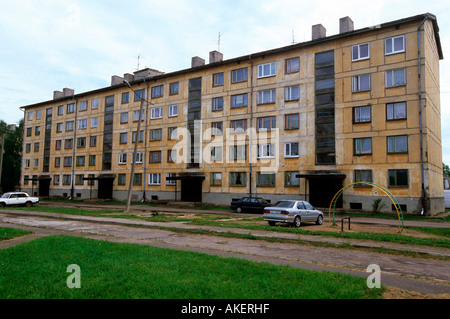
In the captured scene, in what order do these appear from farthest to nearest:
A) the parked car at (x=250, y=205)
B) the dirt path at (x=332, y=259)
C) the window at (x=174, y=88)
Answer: the window at (x=174, y=88), the parked car at (x=250, y=205), the dirt path at (x=332, y=259)

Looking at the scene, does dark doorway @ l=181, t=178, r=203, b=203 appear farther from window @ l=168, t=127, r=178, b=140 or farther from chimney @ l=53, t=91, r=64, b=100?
chimney @ l=53, t=91, r=64, b=100

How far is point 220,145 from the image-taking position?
37562 millimetres

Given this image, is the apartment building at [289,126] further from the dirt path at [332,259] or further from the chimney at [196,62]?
the dirt path at [332,259]

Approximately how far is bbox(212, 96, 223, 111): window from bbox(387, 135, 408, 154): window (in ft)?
56.6

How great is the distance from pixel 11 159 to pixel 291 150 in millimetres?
51953

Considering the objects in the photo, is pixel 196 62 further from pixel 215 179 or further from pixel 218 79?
pixel 215 179

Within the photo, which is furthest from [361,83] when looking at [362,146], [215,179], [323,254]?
[323,254]

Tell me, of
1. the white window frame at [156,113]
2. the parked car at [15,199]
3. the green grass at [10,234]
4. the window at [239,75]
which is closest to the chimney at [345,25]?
the window at [239,75]

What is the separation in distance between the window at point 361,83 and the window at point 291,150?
7.17m

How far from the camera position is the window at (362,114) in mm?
29616

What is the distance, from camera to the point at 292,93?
33750 millimetres

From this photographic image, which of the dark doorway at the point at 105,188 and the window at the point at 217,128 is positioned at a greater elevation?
the window at the point at 217,128

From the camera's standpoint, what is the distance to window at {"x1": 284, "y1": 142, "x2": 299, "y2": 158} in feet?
109

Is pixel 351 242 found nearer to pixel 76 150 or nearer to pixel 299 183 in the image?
pixel 299 183
